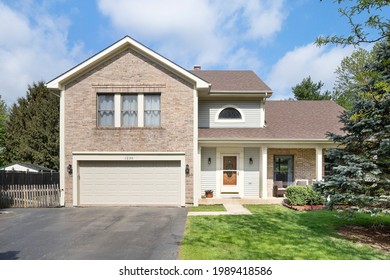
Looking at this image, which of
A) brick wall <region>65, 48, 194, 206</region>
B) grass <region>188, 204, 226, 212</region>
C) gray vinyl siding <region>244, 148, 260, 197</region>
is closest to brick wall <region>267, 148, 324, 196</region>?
gray vinyl siding <region>244, 148, 260, 197</region>

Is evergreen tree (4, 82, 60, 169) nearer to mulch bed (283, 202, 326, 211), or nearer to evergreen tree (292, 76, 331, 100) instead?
mulch bed (283, 202, 326, 211)

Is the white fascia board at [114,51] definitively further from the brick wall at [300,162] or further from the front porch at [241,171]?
the brick wall at [300,162]

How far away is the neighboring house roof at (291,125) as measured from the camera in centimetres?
1420

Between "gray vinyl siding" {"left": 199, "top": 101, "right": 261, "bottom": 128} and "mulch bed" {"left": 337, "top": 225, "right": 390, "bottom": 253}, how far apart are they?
7782mm

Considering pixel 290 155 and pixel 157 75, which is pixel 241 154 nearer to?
pixel 290 155

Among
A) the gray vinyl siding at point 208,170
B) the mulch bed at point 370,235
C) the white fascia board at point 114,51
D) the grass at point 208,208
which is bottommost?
the grass at point 208,208

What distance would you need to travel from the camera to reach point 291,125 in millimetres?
15648

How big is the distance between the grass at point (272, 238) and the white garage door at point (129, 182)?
10.2 feet

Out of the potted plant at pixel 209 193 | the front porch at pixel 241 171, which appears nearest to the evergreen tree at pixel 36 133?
the front porch at pixel 241 171

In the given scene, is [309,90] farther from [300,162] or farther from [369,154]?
[369,154]

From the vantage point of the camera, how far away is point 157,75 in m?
13.2

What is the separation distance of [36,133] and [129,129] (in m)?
20.9

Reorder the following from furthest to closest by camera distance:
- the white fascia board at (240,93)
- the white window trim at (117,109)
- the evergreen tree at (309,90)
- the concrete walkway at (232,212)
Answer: the evergreen tree at (309,90)
the white fascia board at (240,93)
the white window trim at (117,109)
the concrete walkway at (232,212)

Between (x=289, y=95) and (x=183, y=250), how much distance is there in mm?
45465
